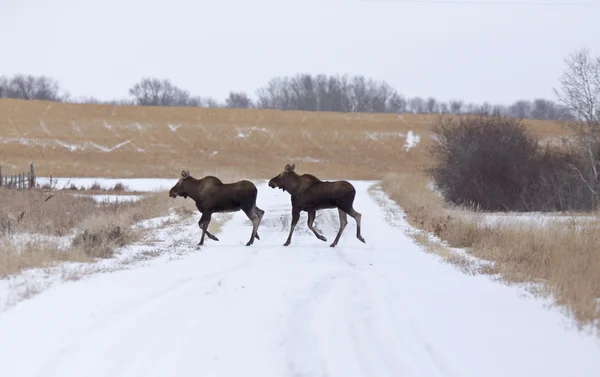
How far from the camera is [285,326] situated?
733 cm

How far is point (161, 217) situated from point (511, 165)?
1954cm

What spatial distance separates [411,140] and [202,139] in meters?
28.8

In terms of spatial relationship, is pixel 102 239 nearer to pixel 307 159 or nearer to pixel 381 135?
pixel 307 159

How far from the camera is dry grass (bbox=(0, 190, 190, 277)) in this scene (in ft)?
34.7

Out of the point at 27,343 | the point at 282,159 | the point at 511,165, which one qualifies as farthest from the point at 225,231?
the point at 282,159

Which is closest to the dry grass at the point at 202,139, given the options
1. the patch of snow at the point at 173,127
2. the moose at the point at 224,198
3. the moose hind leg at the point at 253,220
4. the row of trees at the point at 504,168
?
the patch of snow at the point at 173,127

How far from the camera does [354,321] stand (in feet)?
25.1

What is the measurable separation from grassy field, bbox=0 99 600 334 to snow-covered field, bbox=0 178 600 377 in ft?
2.94

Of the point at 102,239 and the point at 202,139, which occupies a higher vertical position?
the point at 102,239

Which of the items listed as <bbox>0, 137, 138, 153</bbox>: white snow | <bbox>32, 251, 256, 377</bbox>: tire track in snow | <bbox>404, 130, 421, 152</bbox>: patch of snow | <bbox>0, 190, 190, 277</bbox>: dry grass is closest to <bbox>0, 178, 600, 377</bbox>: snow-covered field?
<bbox>32, 251, 256, 377</bbox>: tire track in snow

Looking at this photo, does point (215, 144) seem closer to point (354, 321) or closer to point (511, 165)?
point (511, 165)

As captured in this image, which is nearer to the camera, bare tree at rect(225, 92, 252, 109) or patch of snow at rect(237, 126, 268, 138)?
patch of snow at rect(237, 126, 268, 138)

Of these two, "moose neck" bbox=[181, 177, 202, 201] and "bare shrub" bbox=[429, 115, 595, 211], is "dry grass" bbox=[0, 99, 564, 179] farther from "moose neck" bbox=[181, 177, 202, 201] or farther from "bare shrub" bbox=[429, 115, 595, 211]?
"moose neck" bbox=[181, 177, 202, 201]

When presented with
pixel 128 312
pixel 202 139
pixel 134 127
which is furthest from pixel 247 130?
pixel 128 312
